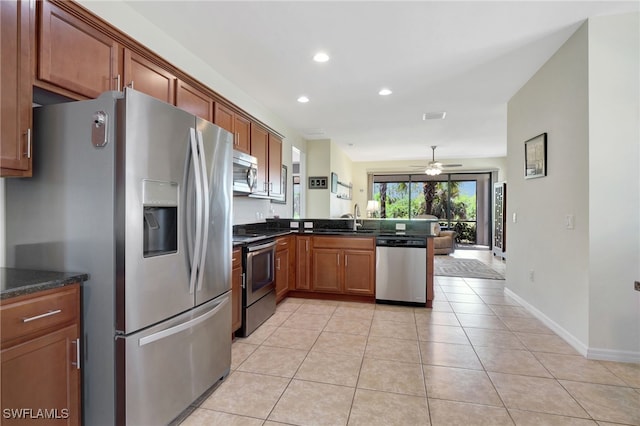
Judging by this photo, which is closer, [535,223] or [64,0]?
[64,0]

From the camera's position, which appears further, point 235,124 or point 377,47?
point 235,124

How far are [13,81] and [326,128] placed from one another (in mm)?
4682

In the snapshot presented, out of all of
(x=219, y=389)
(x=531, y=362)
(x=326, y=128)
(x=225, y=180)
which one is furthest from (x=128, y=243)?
(x=326, y=128)

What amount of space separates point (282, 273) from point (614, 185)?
3289mm

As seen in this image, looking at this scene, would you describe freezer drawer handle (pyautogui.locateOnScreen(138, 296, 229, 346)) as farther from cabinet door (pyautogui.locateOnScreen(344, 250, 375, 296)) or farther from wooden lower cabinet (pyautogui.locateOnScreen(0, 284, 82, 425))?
cabinet door (pyautogui.locateOnScreen(344, 250, 375, 296))

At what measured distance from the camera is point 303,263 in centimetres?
420

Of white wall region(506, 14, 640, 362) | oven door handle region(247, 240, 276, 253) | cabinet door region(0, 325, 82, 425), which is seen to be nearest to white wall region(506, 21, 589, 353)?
white wall region(506, 14, 640, 362)

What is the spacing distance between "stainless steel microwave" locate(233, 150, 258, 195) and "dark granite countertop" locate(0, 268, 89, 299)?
1792 millimetres

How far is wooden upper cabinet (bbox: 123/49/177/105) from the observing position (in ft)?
6.57

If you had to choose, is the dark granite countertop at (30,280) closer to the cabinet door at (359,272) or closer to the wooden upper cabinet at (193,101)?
the wooden upper cabinet at (193,101)

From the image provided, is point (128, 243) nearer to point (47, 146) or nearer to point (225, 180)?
point (47, 146)

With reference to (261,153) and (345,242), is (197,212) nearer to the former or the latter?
(261,153)

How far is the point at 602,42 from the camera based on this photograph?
2.44 m

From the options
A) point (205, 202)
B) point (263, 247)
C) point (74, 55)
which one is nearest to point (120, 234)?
point (205, 202)
